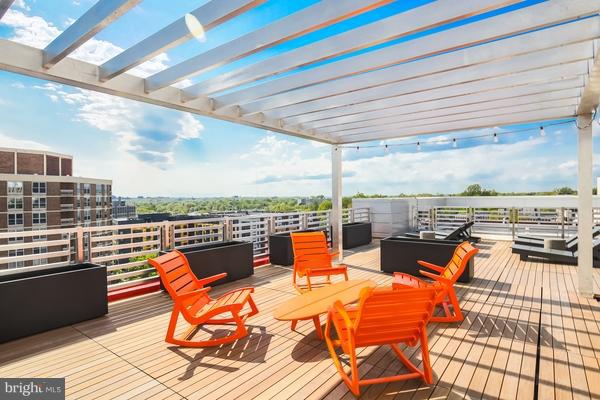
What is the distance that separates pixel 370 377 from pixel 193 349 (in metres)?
1.59

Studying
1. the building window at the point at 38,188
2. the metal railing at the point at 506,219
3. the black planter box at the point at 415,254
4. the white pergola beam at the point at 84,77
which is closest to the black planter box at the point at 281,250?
the black planter box at the point at 415,254

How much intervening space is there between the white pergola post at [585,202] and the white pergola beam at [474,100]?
0.76 meters

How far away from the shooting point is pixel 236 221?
6375 millimetres

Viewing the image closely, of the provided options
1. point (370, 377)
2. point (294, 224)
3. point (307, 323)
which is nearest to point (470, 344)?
point (370, 377)

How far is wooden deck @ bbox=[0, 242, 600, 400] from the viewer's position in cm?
223

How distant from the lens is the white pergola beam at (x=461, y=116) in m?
4.31

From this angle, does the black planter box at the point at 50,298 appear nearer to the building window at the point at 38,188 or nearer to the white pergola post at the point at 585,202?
the white pergola post at the point at 585,202

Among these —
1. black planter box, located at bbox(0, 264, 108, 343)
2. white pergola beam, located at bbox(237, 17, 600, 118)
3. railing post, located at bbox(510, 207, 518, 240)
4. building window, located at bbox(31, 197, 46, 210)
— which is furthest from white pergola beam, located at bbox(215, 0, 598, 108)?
building window, located at bbox(31, 197, 46, 210)

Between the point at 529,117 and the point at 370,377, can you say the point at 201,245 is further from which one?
the point at 529,117

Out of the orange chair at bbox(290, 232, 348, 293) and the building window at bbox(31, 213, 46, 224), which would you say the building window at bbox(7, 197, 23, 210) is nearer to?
the building window at bbox(31, 213, 46, 224)

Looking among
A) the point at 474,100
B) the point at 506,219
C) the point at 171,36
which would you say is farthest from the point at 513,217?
the point at 171,36

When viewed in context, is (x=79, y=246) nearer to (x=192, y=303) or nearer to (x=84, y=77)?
(x=192, y=303)

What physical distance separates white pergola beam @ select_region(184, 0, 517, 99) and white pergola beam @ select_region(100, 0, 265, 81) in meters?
0.92

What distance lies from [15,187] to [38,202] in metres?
3.39
